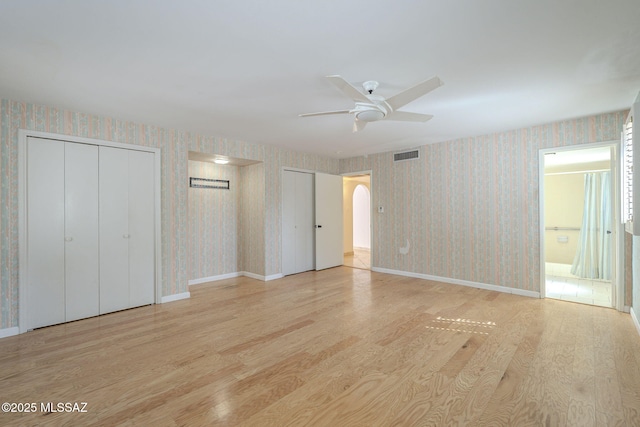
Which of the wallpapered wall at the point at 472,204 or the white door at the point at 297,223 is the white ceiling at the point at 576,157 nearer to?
the wallpapered wall at the point at 472,204

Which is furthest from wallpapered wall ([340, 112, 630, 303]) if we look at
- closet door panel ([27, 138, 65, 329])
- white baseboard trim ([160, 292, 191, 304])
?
closet door panel ([27, 138, 65, 329])

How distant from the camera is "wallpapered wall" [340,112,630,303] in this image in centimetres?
421

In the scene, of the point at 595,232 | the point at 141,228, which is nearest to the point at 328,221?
the point at 141,228

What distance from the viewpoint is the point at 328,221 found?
21.2ft

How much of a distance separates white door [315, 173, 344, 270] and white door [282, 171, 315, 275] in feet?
0.55

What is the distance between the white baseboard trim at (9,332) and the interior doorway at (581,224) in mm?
6529

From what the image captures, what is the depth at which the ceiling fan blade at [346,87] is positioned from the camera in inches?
83.9

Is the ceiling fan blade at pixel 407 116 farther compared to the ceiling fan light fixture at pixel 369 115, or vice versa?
the ceiling fan blade at pixel 407 116

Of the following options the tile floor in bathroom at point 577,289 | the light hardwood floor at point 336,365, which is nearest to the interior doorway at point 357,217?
the tile floor in bathroom at point 577,289

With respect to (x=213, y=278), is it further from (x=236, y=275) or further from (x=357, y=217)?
(x=357, y=217)

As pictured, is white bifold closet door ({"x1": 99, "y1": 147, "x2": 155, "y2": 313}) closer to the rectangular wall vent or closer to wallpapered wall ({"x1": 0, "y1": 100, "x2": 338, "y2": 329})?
wallpapered wall ({"x1": 0, "y1": 100, "x2": 338, "y2": 329})

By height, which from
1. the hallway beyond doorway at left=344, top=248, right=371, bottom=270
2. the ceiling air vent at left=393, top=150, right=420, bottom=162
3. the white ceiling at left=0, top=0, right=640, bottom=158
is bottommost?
the hallway beyond doorway at left=344, top=248, right=371, bottom=270

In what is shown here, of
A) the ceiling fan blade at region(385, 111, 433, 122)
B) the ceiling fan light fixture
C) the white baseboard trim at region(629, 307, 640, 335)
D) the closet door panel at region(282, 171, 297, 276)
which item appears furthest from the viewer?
the closet door panel at region(282, 171, 297, 276)

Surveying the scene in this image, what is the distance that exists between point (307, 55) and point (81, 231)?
3.37 m
